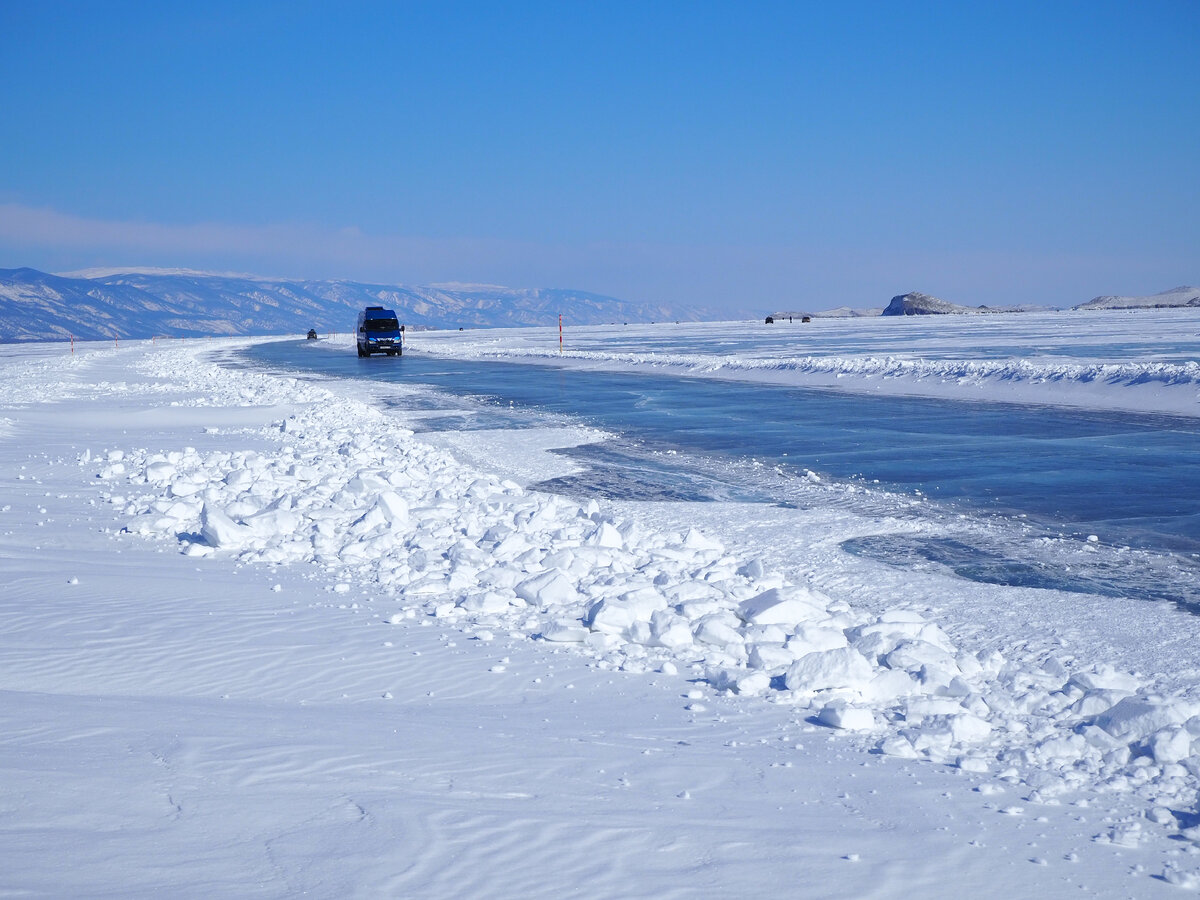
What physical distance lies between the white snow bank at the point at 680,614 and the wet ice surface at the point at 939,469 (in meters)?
1.62

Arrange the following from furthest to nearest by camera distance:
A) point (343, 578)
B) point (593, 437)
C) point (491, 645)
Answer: point (593, 437), point (343, 578), point (491, 645)

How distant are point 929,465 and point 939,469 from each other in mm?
331

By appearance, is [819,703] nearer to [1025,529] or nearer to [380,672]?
[380,672]

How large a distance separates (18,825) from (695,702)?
9.06 ft

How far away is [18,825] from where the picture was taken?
3393mm

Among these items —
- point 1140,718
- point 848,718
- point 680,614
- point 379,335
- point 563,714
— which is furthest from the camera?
point 379,335

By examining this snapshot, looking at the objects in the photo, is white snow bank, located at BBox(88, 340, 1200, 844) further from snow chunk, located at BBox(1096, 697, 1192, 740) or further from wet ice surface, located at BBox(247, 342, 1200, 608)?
wet ice surface, located at BBox(247, 342, 1200, 608)

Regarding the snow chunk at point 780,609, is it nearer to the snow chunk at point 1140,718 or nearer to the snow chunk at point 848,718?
the snow chunk at point 848,718

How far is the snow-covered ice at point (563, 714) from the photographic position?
334 cm

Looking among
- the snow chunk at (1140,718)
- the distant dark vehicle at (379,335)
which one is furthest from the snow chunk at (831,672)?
the distant dark vehicle at (379,335)

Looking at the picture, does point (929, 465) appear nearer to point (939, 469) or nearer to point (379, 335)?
point (939, 469)

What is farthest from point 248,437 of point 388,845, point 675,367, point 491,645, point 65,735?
point 675,367

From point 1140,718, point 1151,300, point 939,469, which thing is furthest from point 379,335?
point 1151,300

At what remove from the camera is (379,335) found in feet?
160
